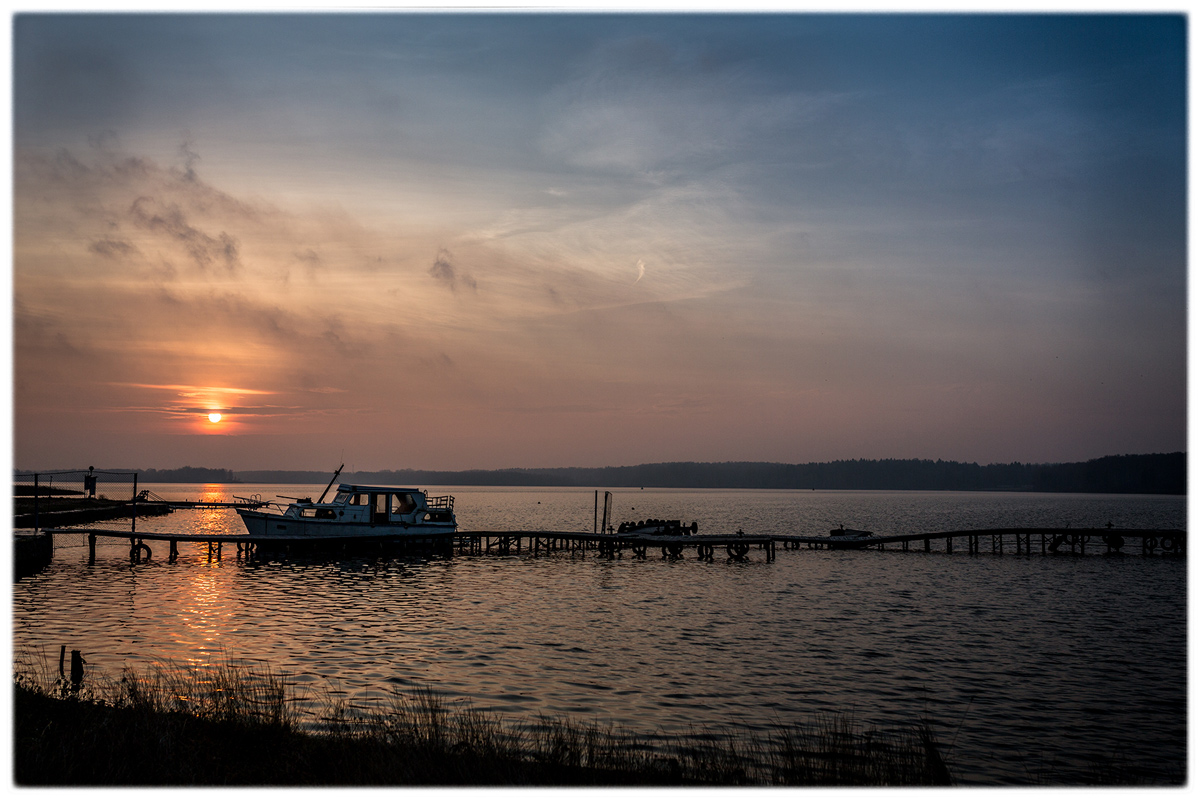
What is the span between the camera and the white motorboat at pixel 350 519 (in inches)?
2085

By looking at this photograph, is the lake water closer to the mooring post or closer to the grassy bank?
the grassy bank

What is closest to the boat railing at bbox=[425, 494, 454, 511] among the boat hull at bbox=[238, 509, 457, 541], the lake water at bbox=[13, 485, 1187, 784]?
the boat hull at bbox=[238, 509, 457, 541]

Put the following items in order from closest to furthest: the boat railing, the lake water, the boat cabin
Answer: the lake water < the boat cabin < the boat railing

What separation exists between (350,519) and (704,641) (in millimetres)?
33108

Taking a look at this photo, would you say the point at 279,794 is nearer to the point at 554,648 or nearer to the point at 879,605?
the point at 554,648

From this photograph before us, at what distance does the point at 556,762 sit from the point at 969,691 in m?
13.6

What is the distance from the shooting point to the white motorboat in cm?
5297

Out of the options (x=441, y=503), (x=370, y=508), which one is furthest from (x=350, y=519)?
(x=441, y=503)

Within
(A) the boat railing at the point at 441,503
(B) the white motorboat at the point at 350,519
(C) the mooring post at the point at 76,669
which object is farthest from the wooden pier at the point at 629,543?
(C) the mooring post at the point at 76,669

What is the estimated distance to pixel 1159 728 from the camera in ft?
59.3

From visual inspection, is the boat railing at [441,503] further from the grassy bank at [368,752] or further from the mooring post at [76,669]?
the grassy bank at [368,752]

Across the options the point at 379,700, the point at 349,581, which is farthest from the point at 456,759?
the point at 349,581

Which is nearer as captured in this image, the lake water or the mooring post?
the mooring post

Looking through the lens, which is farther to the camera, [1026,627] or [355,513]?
[355,513]
